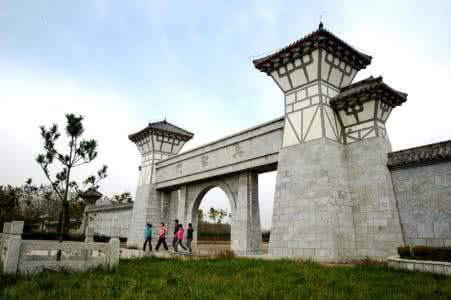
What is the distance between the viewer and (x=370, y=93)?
30.0ft

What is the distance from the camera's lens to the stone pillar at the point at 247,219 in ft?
36.9

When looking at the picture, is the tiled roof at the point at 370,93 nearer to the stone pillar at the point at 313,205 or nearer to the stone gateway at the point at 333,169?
the stone gateway at the point at 333,169

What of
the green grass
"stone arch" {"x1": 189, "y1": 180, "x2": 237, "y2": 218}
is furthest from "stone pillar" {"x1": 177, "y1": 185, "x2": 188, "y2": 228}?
the green grass

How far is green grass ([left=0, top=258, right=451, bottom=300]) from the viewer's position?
4055 mm

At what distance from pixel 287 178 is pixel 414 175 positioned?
11.0 feet

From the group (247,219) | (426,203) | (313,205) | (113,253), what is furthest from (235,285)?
(247,219)

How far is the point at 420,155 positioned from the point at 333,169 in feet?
7.05

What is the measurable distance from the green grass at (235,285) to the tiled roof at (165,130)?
1110cm

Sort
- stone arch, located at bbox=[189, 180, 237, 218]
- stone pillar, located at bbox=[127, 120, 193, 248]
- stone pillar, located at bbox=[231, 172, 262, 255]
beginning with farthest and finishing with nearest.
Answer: stone pillar, located at bbox=[127, 120, 193, 248], stone arch, located at bbox=[189, 180, 237, 218], stone pillar, located at bbox=[231, 172, 262, 255]

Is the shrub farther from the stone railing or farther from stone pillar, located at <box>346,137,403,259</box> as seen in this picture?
the stone railing

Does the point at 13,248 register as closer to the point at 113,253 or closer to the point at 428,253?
the point at 113,253

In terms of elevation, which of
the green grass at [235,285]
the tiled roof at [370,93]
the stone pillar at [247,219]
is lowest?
the green grass at [235,285]

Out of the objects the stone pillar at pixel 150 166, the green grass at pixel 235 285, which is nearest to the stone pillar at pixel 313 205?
the green grass at pixel 235 285

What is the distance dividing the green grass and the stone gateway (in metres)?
2.54
